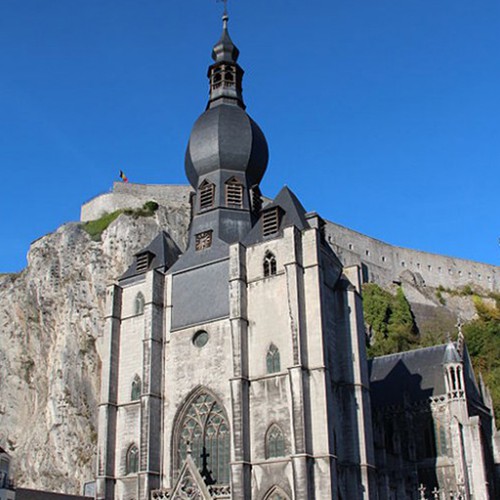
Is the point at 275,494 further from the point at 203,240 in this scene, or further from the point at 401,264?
the point at 401,264

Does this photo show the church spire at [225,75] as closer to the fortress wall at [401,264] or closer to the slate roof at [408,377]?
the slate roof at [408,377]

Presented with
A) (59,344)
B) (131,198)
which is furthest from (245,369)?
(131,198)

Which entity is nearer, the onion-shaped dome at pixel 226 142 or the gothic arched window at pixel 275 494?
the gothic arched window at pixel 275 494

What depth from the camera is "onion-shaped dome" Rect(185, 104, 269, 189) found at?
27094mm

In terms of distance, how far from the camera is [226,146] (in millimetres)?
27125

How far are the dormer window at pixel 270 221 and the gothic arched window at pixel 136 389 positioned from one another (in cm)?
623

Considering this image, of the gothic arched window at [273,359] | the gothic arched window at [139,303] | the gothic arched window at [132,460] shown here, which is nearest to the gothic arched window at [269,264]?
the gothic arched window at [273,359]

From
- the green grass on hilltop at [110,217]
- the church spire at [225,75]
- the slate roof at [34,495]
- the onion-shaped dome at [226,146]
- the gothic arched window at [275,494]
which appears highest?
the green grass on hilltop at [110,217]

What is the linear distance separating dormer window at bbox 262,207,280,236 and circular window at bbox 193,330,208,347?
12.0 ft

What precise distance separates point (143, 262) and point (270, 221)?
5251 millimetres

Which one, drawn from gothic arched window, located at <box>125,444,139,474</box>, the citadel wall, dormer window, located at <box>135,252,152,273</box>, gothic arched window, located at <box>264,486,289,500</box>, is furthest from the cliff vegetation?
gothic arched window, located at <box>125,444,139,474</box>

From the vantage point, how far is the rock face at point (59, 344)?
37.1 m

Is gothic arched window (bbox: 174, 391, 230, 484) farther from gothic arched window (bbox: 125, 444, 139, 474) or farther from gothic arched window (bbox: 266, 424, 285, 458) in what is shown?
gothic arched window (bbox: 266, 424, 285, 458)

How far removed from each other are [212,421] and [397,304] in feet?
106
